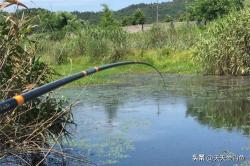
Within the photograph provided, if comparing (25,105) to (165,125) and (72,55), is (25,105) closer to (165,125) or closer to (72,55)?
(165,125)

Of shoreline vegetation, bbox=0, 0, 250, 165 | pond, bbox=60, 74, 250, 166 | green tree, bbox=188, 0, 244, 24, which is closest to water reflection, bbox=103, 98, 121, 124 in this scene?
pond, bbox=60, 74, 250, 166

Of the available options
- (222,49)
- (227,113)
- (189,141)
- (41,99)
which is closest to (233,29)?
(222,49)

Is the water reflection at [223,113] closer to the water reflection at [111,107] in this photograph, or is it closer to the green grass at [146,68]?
the water reflection at [111,107]

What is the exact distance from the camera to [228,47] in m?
17.1

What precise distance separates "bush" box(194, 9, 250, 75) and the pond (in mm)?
1854

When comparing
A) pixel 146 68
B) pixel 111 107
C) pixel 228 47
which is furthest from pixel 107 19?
pixel 111 107

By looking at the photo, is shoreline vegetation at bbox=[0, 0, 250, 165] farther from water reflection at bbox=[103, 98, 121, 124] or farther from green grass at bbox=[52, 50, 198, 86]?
water reflection at bbox=[103, 98, 121, 124]

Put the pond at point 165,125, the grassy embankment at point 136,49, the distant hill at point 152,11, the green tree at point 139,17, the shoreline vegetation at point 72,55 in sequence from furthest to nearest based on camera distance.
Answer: the distant hill at point 152,11 → the green tree at point 139,17 → the grassy embankment at point 136,49 → the pond at point 165,125 → the shoreline vegetation at point 72,55

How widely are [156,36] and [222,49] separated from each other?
10095 mm

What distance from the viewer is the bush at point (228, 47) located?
1684 cm

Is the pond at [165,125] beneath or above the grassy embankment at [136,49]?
beneath

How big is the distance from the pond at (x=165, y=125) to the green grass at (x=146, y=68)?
9.87 feet

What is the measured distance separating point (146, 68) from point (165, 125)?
1286 cm

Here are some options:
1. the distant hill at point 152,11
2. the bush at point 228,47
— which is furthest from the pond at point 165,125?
the distant hill at point 152,11
